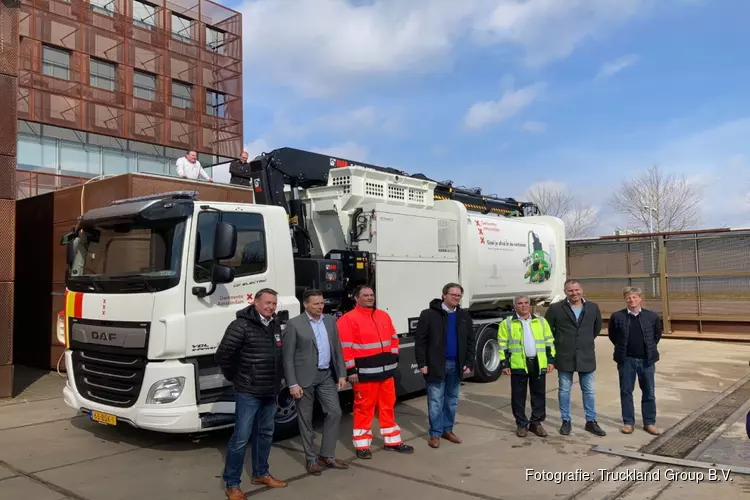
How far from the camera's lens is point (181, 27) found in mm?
30359

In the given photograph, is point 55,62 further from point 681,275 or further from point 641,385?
point 641,385

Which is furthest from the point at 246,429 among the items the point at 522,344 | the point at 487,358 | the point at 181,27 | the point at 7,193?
the point at 181,27

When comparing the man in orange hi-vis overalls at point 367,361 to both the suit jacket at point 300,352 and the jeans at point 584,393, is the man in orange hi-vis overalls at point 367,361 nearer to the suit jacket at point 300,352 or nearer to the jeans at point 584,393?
the suit jacket at point 300,352

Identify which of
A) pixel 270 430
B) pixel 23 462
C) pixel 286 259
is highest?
pixel 286 259

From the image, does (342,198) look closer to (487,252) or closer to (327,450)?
(487,252)

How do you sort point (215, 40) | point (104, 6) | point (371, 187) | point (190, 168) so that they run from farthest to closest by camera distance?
point (215, 40) → point (104, 6) → point (190, 168) → point (371, 187)

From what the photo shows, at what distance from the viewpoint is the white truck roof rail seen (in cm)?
848

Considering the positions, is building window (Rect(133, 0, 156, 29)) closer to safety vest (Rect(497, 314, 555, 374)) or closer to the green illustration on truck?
the green illustration on truck

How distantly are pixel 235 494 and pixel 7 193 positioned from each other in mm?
6970

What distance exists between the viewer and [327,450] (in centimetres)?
586

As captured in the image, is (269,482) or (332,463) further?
(332,463)

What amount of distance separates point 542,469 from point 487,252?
16.3ft

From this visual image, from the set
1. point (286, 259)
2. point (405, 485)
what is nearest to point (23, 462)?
point (286, 259)

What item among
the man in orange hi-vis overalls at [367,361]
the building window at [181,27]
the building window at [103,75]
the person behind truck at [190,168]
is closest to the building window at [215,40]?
the building window at [181,27]
